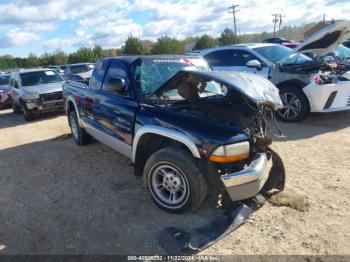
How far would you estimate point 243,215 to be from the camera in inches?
139

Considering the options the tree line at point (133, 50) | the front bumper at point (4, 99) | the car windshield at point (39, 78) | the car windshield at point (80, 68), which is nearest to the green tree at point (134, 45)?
the tree line at point (133, 50)

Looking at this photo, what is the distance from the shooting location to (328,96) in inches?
274

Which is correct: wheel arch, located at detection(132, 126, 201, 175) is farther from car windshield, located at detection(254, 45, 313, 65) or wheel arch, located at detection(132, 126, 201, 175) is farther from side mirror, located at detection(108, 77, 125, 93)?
car windshield, located at detection(254, 45, 313, 65)

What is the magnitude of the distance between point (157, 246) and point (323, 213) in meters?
1.88

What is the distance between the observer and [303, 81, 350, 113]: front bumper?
22.7ft

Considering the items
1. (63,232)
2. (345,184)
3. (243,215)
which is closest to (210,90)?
(243,215)

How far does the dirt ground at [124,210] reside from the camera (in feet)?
10.8

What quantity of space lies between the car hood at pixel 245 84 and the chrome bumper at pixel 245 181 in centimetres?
68

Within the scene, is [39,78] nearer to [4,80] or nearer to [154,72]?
[4,80]

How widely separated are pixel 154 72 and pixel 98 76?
1.27m

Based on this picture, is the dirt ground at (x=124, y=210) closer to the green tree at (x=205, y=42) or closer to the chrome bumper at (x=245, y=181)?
the chrome bumper at (x=245, y=181)

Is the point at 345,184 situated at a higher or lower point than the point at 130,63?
lower

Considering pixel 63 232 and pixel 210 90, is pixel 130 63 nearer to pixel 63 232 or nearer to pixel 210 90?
pixel 210 90

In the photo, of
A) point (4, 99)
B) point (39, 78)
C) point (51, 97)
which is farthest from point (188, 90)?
point (4, 99)
